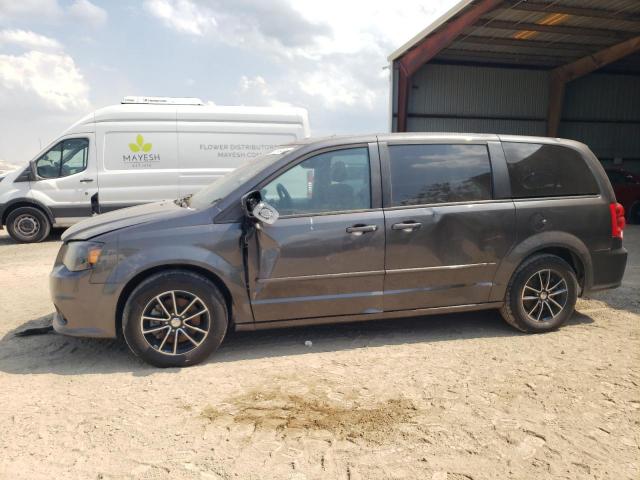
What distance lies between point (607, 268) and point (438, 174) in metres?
1.82

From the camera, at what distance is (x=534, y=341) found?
4.14 m

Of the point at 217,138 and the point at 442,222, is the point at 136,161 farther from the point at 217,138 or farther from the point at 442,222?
the point at 442,222

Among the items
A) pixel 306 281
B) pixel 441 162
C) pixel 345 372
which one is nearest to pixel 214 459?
pixel 345 372

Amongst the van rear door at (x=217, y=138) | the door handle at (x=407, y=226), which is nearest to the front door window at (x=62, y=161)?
the van rear door at (x=217, y=138)

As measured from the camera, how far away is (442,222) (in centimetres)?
399

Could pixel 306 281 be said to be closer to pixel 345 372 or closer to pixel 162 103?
pixel 345 372

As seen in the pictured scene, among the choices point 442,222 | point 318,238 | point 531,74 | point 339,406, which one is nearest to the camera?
point 339,406

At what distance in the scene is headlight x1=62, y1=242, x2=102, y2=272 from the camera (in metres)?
3.54

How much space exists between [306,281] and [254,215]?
64cm

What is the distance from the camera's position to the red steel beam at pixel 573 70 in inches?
558

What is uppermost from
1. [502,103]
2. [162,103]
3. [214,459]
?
[502,103]

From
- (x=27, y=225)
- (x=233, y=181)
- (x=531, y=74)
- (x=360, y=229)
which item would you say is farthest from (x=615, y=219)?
(x=531, y=74)

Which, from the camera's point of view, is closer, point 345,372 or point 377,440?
point 377,440

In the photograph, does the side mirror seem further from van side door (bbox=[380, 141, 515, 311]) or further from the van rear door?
van side door (bbox=[380, 141, 515, 311])
